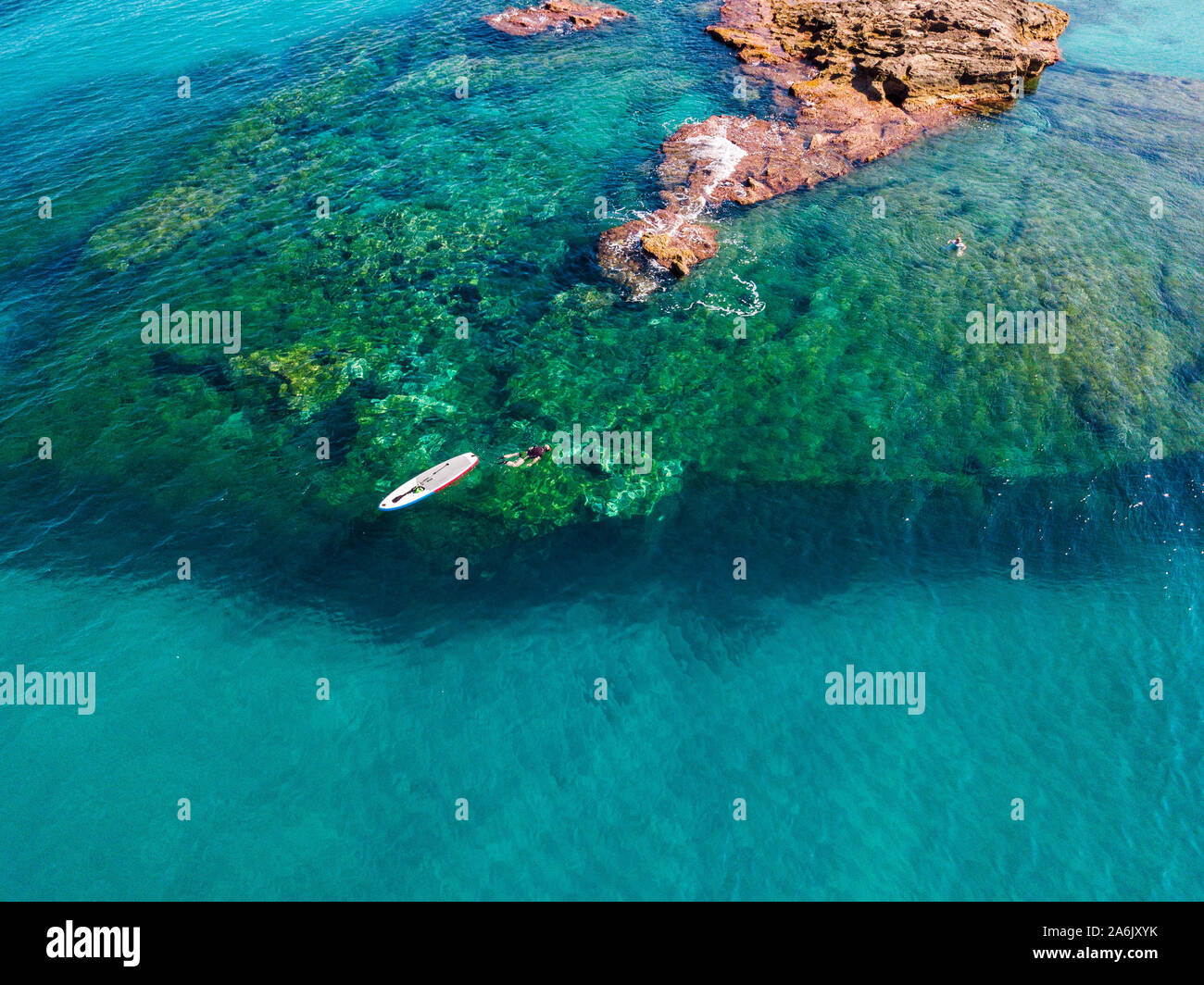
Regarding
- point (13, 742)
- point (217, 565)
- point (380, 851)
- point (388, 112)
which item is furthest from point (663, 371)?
point (388, 112)

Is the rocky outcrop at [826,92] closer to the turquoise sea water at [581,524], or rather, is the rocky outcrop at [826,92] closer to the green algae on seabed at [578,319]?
the green algae on seabed at [578,319]
